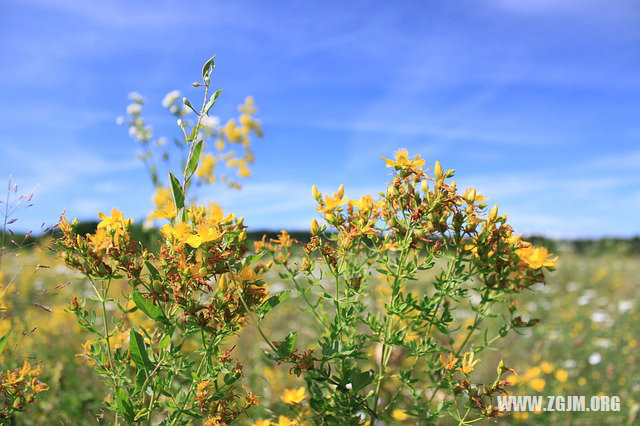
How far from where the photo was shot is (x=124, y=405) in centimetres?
139

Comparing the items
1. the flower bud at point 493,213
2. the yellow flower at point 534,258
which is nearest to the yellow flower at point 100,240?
the flower bud at point 493,213

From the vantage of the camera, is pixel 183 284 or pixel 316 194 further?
pixel 316 194

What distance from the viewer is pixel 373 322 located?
1561mm

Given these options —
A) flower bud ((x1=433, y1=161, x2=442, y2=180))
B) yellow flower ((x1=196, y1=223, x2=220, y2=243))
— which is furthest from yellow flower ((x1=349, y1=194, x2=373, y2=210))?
yellow flower ((x1=196, y1=223, x2=220, y2=243))

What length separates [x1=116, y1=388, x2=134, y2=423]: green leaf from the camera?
1.38 meters

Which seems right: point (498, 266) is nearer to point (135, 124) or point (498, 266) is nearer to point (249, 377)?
point (249, 377)

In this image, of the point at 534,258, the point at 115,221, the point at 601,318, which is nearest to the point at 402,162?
the point at 534,258

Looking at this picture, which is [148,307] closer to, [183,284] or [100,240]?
[183,284]

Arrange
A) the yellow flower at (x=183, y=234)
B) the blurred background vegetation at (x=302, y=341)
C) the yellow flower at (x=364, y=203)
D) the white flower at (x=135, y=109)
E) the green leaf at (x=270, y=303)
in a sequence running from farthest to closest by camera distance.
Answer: the white flower at (x=135, y=109) → the blurred background vegetation at (x=302, y=341) → the yellow flower at (x=364, y=203) → the green leaf at (x=270, y=303) → the yellow flower at (x=183, y=234)

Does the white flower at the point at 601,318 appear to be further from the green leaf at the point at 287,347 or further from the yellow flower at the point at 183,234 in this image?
the yellow flower at the point at 183,234

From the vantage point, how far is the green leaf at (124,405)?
54.3 inches

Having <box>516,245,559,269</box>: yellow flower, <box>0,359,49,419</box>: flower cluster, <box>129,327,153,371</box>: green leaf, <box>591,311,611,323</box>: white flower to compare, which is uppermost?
<box>591,311,611,323</box>: white flower

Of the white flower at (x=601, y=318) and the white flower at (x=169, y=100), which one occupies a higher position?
the white flower at (x=169, y=100)

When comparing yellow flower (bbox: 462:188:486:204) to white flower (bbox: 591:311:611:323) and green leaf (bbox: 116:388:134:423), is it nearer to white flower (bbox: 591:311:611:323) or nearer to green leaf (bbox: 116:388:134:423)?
green leaf (bbox: 116:388:134:423)
